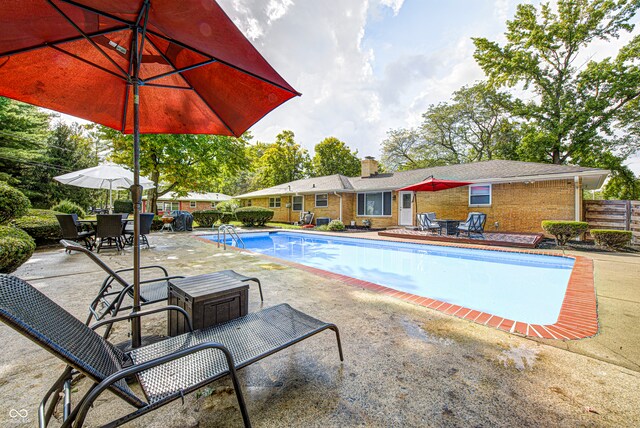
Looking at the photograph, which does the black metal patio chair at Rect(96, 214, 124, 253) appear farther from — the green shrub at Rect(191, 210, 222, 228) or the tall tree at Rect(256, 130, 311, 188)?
the tall tree at Rect(256, 130, 311, 188)

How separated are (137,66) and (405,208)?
14725 mm

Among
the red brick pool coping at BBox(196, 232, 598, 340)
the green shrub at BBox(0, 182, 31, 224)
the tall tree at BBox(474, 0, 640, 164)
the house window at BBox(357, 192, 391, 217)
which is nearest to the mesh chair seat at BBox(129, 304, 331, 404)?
the red brick pool coping at BBox(196, 232, 598, 340)

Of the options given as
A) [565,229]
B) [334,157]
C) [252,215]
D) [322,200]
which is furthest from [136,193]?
[334,157]

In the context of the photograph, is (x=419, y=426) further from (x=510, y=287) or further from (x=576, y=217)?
(x=576, y=217)

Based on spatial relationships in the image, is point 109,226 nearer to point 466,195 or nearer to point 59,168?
point 466,195

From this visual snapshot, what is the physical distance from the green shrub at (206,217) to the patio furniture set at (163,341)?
15431mm

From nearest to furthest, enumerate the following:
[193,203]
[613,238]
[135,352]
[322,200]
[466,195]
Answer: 1. [135,352]
2. [613,238]
3. [466,195]
4. [322,200]
5. [193,203]

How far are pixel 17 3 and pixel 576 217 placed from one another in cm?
1461

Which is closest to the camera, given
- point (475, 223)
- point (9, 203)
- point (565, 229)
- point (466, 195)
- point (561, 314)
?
point (561, 314)

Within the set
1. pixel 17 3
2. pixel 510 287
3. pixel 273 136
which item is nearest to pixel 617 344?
pixel 510 287

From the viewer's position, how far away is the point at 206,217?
17.5 meters

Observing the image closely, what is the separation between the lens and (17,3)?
1.78m

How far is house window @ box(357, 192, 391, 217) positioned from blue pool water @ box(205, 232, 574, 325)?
5238 millimetres

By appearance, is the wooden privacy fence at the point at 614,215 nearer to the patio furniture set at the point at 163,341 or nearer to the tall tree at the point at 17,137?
the patio furniture set at the point at 163,341
